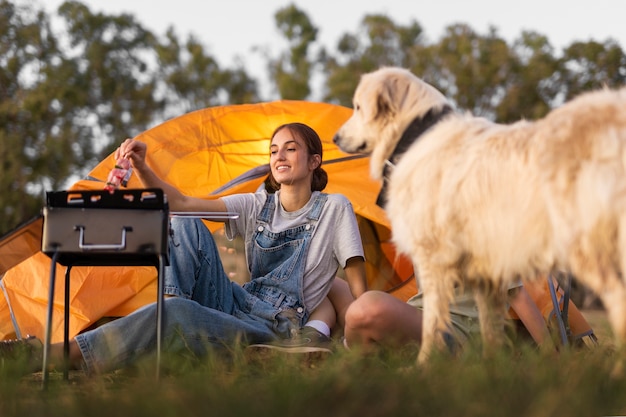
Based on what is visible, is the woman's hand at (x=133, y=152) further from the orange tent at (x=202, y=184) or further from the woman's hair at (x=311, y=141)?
the orange tent at (x=202, y=184)

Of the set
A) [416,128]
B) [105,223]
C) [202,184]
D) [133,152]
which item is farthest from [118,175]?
[202,184]

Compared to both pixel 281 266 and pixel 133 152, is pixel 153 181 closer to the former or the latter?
pixel 133 152

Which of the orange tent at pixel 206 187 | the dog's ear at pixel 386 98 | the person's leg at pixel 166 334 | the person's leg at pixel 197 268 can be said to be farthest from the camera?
the orange tent at pixel 206 187

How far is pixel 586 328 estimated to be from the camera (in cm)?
485

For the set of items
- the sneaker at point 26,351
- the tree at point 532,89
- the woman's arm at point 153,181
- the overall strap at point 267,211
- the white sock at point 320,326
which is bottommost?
the sneaker at point 26,351

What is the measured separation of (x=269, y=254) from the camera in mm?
4250

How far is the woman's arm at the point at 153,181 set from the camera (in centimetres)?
371

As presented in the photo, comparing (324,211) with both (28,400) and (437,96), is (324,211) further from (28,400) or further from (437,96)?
(28,400)

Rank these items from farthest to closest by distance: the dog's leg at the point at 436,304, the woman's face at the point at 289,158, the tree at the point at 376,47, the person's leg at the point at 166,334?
the tree at the point at 376,47 < the woman's face at the point at 289,158 < the person's leg at the point at 166,334 < the dog's leg at the point at 436,304

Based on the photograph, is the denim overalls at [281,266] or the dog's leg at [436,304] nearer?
the dog's leg at [436,304]

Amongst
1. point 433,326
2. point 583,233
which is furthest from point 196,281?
point 583,233

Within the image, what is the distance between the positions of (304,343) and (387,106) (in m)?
1.35

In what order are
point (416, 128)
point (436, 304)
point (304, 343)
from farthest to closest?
point (304, 343), point (416, 128), point (436, 304)

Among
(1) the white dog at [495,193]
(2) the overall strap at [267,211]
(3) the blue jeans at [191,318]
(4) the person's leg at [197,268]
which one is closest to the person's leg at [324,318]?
(3) the blue jeans at [191,318]
